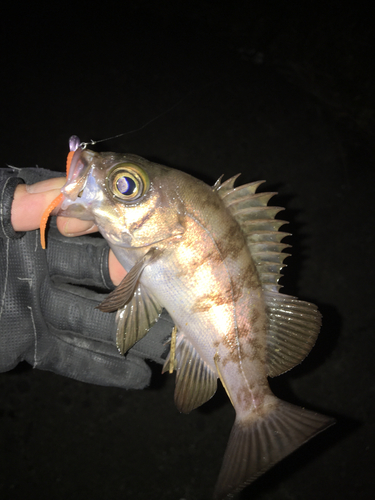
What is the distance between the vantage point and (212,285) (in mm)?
1426

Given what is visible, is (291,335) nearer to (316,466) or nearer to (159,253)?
(159,253)

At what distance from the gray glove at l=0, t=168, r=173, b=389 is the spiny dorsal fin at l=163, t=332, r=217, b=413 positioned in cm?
48

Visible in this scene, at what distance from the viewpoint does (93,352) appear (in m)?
2.14

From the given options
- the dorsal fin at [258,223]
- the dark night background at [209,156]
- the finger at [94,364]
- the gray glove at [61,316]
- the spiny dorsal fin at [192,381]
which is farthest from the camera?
the dark night background at [209,156]

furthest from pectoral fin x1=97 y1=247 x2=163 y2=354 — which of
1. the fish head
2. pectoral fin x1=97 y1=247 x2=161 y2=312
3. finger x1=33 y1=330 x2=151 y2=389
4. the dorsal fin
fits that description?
finger x1=33 y1=330 x2=151 y2=389

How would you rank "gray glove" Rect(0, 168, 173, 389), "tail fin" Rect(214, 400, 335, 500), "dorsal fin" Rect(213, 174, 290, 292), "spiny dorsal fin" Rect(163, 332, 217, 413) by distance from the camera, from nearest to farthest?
"tail fin" Rect(214, 400, 335, 500) → "dorsal fin" Rect(213, 174, 290, 292) → "spiny dorsal fin" Rect(163, 332, 217, 413) → "gray glove" Rect(0, 168, 173, 389)

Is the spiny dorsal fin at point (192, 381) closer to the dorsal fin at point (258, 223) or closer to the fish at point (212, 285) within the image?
the fish at point (212, 285)

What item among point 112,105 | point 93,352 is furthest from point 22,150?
point 93,352

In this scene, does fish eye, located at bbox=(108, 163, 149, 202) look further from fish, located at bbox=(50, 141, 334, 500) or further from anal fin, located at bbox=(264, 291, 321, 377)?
anal fin, located at bbox=(264, 291, 321, 377)

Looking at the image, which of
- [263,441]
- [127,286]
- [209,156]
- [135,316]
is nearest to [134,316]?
[135,316]

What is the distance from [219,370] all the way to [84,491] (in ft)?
7.64

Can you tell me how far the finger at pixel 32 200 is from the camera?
5.44 ft

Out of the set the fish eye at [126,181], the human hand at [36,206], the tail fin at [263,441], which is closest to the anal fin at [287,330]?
the tail fin at [263,441]

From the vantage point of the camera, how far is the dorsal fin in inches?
57.2
